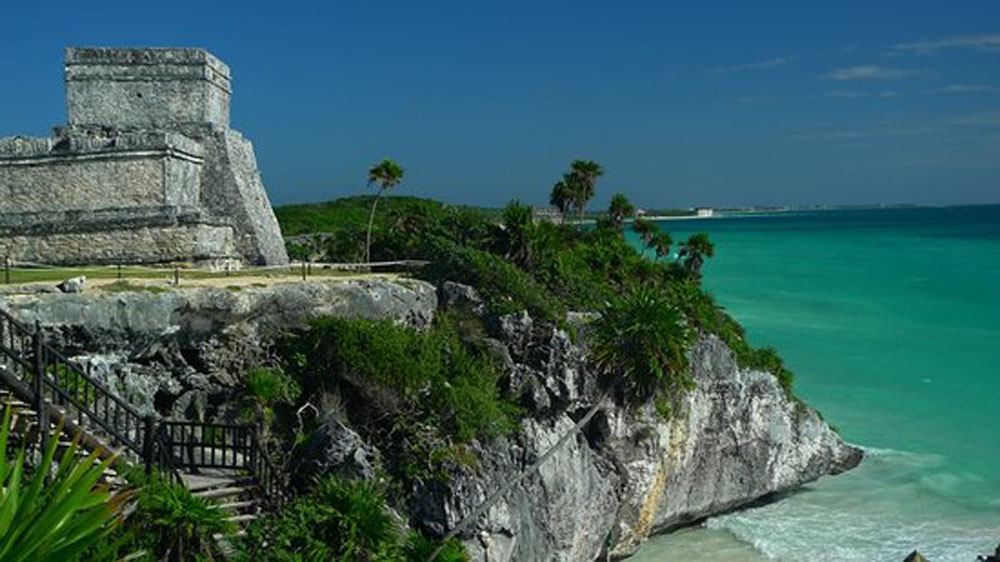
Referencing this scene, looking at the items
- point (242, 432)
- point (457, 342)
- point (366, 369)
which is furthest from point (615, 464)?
point (242, 432)

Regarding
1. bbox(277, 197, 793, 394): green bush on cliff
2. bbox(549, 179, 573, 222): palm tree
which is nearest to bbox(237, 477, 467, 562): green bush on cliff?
bbox(277, 197, 793, 394): green bush on cliff

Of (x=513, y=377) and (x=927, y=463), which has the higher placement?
(x=513, y=377)

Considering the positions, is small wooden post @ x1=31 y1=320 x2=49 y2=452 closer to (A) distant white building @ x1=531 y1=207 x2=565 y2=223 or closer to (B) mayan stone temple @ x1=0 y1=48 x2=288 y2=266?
(B) mayan stone temple @ x1=0 y1=48 x2=288 y2=266

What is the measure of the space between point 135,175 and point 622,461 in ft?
41.7

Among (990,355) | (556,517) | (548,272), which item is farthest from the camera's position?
(990,355)

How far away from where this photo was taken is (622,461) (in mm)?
19891

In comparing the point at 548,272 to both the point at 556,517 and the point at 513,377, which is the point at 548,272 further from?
the point at 556,517

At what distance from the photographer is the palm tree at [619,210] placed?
37.5 m

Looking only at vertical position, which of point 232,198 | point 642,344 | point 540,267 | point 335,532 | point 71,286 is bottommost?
point 335,532

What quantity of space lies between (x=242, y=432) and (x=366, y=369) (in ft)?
8.80

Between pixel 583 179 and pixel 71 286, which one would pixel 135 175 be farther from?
pixel 583 179

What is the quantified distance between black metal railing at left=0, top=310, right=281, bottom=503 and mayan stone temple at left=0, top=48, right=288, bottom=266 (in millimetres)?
6321

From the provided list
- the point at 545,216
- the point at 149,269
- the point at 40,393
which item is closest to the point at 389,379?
the point at 40,393

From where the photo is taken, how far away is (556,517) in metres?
17.9
